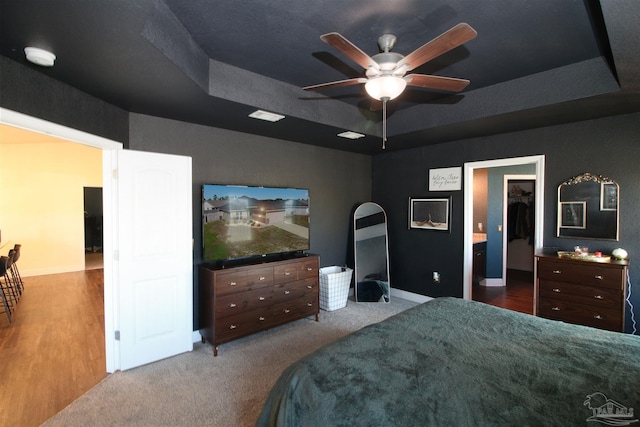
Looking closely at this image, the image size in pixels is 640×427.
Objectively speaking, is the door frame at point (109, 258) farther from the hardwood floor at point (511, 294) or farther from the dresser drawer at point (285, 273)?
the hardwood floor at point (511, 294)

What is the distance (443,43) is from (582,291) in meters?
2.79

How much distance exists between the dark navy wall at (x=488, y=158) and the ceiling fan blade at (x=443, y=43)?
8.36 feet

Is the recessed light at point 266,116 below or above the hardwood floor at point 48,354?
above

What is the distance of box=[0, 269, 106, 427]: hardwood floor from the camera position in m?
2.27

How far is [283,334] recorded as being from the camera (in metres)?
3.48

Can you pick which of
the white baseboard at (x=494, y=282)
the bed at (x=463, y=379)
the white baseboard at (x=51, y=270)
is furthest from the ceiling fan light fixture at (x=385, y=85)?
the white baseboard at (x=51, y=270)

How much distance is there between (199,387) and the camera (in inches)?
97.5

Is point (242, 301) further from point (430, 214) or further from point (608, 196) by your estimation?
point (608, 196)

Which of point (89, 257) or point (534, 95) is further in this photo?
point (89, 257)

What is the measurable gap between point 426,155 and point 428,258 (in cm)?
154

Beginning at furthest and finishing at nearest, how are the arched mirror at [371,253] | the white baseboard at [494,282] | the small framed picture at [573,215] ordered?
the white baseboard at [494,282] → the arched mirror at [371,253] → the small framed picture at [573,215]

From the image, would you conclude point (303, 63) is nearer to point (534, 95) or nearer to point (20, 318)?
point (534, 95)

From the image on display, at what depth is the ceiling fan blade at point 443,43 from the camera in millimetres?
1451

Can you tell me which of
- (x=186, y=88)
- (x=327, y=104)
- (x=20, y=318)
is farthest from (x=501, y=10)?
(x=20, y=318)
